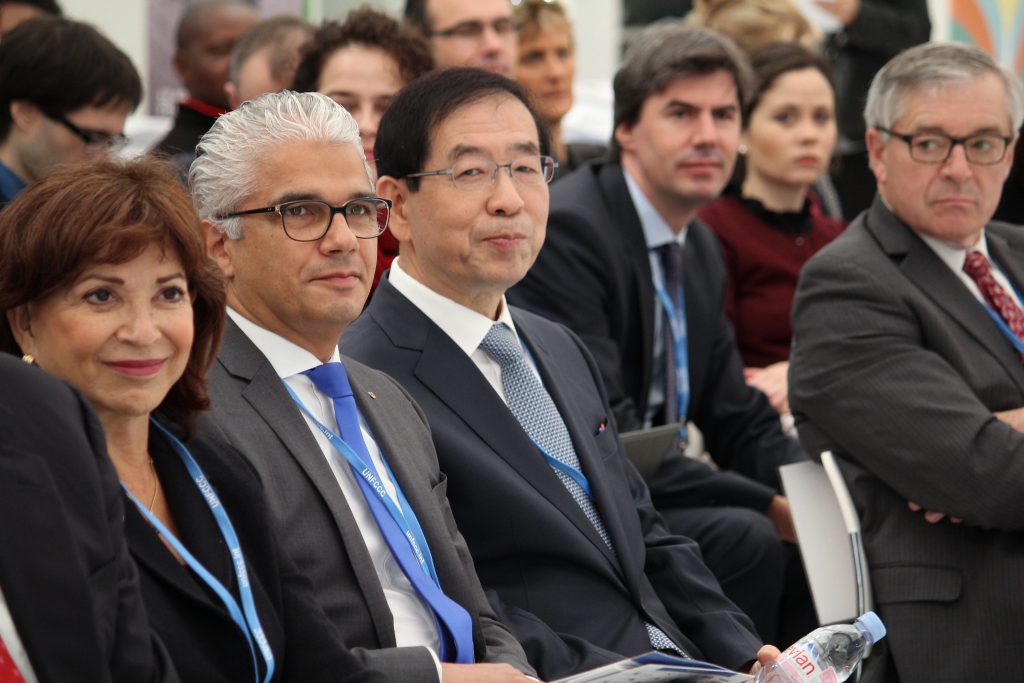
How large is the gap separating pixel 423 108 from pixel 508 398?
2.47 ft

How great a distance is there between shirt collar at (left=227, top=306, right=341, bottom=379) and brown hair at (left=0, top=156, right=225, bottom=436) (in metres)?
0.44

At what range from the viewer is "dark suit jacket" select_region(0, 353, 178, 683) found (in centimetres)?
205

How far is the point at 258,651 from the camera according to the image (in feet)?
8.04

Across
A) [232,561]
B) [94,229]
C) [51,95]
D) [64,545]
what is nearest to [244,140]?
[94,229]

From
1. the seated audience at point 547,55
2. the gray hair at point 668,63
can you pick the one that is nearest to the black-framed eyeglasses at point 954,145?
the gray hair at point 668,63

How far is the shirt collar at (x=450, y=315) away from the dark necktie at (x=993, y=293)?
165cm

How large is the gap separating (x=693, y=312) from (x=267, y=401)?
2471 mm

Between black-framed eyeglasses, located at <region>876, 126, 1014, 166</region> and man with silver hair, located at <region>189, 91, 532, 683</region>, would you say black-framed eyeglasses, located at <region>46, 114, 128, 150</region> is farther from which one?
black-framed eyeglasses, located at <region>876, 126, 1014, 166</region>

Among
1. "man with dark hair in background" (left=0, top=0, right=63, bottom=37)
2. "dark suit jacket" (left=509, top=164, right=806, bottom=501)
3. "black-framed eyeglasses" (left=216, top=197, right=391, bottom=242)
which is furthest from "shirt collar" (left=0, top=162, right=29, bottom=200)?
"black-framed eyeglasses" (left=216, top=197, right=391, bottom=242)

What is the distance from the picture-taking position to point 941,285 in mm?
4355

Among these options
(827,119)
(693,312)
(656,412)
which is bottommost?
(656,412)

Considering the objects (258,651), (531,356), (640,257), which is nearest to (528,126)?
(531,356)

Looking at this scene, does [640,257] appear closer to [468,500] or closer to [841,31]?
[468,500]

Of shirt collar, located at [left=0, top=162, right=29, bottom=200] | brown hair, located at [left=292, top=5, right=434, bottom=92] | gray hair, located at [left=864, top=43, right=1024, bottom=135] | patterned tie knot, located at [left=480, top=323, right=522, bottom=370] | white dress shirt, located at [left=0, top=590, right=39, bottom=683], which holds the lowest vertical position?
white dress shirt, located at [left=0, top=590, right=39, bottom=683]
